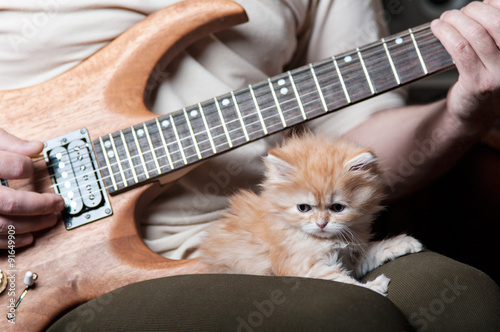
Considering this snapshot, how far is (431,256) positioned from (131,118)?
0.61m

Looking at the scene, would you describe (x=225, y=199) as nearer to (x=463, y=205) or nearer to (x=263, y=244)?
(x=263, y=244)

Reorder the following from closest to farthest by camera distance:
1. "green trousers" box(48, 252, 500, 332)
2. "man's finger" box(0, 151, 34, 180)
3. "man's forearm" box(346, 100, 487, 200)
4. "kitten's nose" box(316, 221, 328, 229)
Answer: "green trousers" box(48, 252, 500, 332)
"kitten's nose" box(316, 221, 328, 229)
"man's finger" box(0, 151, 34, 180)
"man's forearm" box(346, 100, 487, 200)

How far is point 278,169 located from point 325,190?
9 cm

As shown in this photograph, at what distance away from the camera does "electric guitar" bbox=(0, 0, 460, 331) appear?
0.79 meters

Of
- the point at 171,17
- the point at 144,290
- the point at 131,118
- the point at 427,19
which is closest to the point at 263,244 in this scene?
the point at 144,290

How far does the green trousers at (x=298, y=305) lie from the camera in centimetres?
56

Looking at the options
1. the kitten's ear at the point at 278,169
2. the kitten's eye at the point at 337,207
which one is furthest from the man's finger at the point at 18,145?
the kitten's eye at the point at 337,207

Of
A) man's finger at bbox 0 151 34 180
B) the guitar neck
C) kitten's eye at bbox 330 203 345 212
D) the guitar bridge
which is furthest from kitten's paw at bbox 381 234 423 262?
man's finger at bbox 0 151 34 180

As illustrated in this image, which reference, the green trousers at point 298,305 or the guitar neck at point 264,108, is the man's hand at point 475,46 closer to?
the guitar neck at point 264,108

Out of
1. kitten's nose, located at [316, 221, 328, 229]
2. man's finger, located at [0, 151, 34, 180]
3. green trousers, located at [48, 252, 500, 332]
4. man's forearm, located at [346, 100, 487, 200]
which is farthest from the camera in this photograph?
man's forearm, located at [346, 100, 487, 200]

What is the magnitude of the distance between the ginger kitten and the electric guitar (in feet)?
0.29

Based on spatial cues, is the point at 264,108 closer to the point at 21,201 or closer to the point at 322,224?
the point at 322,224

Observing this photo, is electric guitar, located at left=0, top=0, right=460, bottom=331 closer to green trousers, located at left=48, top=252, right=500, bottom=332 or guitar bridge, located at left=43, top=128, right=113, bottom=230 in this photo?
guitar bridge, located at left=43, top=128, right=113, bottom=230

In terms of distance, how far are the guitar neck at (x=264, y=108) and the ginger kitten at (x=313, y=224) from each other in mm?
79
